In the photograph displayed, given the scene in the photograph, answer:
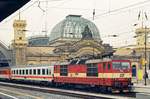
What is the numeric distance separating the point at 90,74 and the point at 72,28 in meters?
93.0

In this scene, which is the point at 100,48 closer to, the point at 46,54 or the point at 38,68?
the point at 46,54

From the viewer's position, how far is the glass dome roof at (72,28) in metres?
127

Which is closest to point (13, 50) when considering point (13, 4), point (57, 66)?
point (57, 66)

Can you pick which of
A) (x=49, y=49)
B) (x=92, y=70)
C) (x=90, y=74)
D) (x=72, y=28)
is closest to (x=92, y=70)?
(x=92, y=70)

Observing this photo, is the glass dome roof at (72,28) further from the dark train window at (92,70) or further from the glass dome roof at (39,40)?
the dark train window at (92,70)

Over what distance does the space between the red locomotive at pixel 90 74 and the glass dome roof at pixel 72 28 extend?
72276mm

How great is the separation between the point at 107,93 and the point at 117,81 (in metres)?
1.97

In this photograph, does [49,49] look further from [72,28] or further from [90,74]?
[90,74]

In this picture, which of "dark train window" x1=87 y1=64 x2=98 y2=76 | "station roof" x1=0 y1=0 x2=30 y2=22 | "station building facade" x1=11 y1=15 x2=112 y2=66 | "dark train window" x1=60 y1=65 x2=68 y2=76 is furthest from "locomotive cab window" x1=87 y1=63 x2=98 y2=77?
"station building facade" x1=11 y1=15 x2=112 y2=66

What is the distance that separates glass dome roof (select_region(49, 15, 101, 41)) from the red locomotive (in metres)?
72.3

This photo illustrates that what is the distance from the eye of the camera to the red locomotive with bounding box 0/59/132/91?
113 ft

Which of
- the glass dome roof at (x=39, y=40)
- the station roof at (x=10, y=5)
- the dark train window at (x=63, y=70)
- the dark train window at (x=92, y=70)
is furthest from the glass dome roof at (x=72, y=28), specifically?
the station roof at (x=10, y=5)

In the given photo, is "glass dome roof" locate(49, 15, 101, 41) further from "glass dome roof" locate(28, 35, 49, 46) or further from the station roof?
the station roof

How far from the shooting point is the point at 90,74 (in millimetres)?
38406
